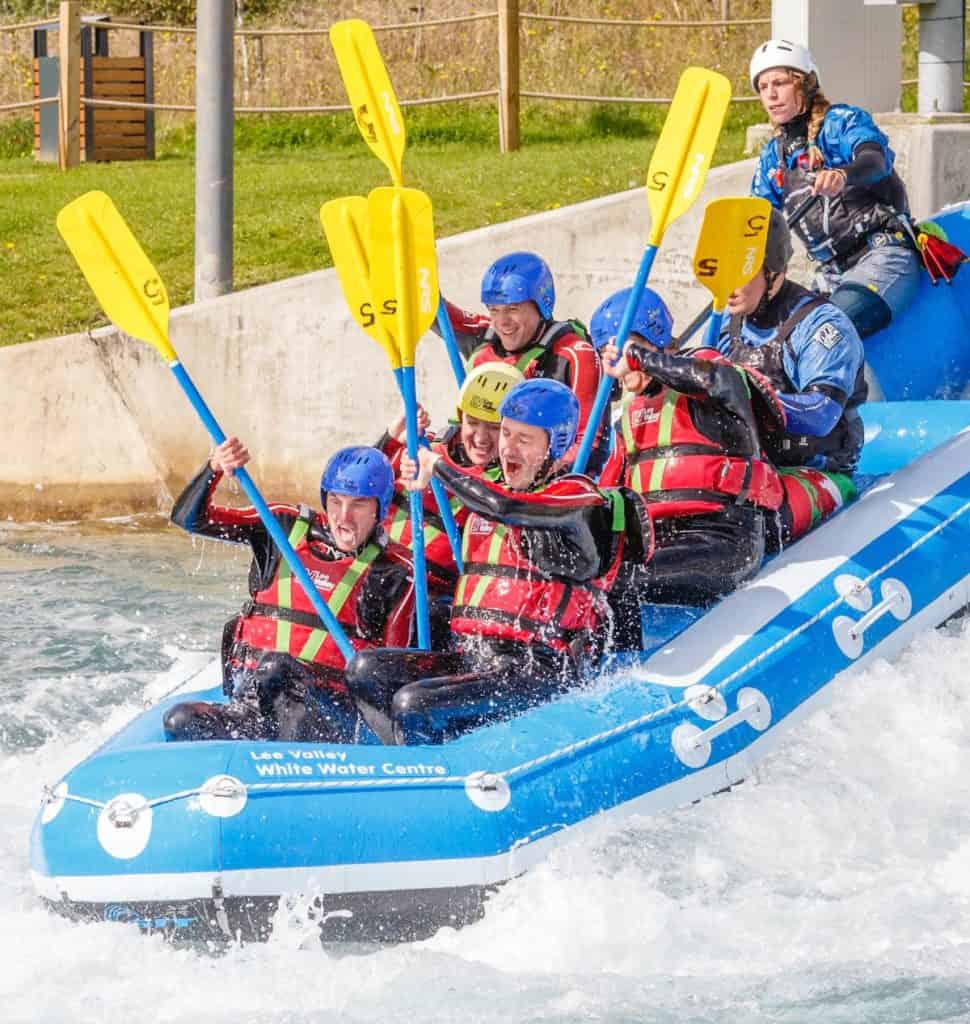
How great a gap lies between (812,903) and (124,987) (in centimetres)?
144

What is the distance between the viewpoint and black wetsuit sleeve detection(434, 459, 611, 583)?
4.08 m

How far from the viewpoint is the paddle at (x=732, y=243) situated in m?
4.86

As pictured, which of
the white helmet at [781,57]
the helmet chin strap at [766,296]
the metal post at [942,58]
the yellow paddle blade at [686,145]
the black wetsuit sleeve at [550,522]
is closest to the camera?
the black wetsuit sleeve at [550,522]

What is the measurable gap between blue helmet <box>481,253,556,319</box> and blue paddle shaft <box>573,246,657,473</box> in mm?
327

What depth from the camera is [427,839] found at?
386cm

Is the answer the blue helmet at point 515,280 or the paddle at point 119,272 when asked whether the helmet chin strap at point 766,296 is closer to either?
the blue helmet at point 515,280

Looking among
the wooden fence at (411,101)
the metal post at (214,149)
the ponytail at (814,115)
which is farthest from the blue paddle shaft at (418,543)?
the wooden fence at (411,101)

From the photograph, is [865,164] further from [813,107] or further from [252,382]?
[252,382]

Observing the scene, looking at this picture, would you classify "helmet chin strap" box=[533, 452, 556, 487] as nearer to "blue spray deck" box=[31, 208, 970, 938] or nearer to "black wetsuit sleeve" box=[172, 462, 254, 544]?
"blue spray deck" box=[31, 208, 970, 938]

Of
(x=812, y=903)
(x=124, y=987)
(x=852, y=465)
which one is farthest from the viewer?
(x=852, y=465)

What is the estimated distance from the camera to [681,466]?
184 inches

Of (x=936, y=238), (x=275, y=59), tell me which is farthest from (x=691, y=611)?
(x=275, y=59)

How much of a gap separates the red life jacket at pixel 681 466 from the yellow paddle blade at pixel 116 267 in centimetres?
119

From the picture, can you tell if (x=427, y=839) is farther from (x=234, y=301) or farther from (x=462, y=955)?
(x=234, y=301)
